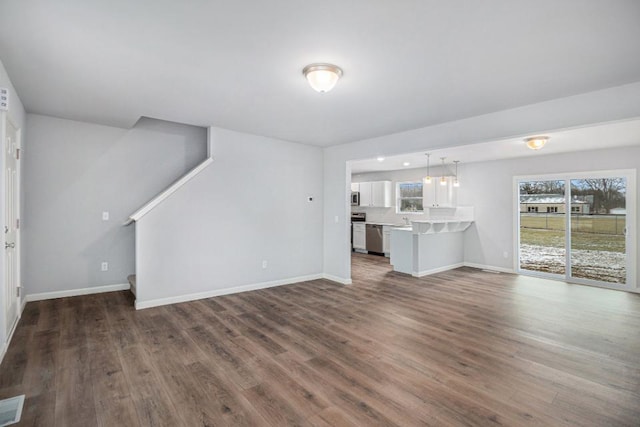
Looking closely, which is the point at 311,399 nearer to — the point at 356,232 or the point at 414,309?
the point at 414,309

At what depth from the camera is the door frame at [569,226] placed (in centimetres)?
544

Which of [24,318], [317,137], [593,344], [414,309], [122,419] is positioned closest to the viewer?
[122,419]

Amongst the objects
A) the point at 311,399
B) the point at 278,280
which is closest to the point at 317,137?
the point at 278,280

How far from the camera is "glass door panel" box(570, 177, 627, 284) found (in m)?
5.71

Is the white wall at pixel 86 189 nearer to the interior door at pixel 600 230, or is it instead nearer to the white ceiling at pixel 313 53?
the white ceiling at pixel 313 53

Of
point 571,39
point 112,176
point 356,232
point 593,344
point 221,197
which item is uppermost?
point 571,39

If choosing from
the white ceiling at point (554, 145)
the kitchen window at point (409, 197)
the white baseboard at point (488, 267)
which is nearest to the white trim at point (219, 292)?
the white ceiling at point (554, 145)

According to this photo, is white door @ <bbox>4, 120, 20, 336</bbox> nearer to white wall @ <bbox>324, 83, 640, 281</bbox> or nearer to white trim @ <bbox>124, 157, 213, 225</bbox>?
white trim @ <bbox>124, 157, 213, 225</bbox>

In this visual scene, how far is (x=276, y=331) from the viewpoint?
3441 millimetres

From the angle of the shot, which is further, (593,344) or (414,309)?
(414,309)

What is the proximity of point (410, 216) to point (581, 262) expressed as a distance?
150 inches

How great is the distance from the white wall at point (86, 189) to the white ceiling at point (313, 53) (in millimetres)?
786

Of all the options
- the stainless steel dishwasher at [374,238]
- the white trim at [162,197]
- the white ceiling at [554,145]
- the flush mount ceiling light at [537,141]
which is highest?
the white ceiling at [554,145]

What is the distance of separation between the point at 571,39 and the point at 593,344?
292cm
